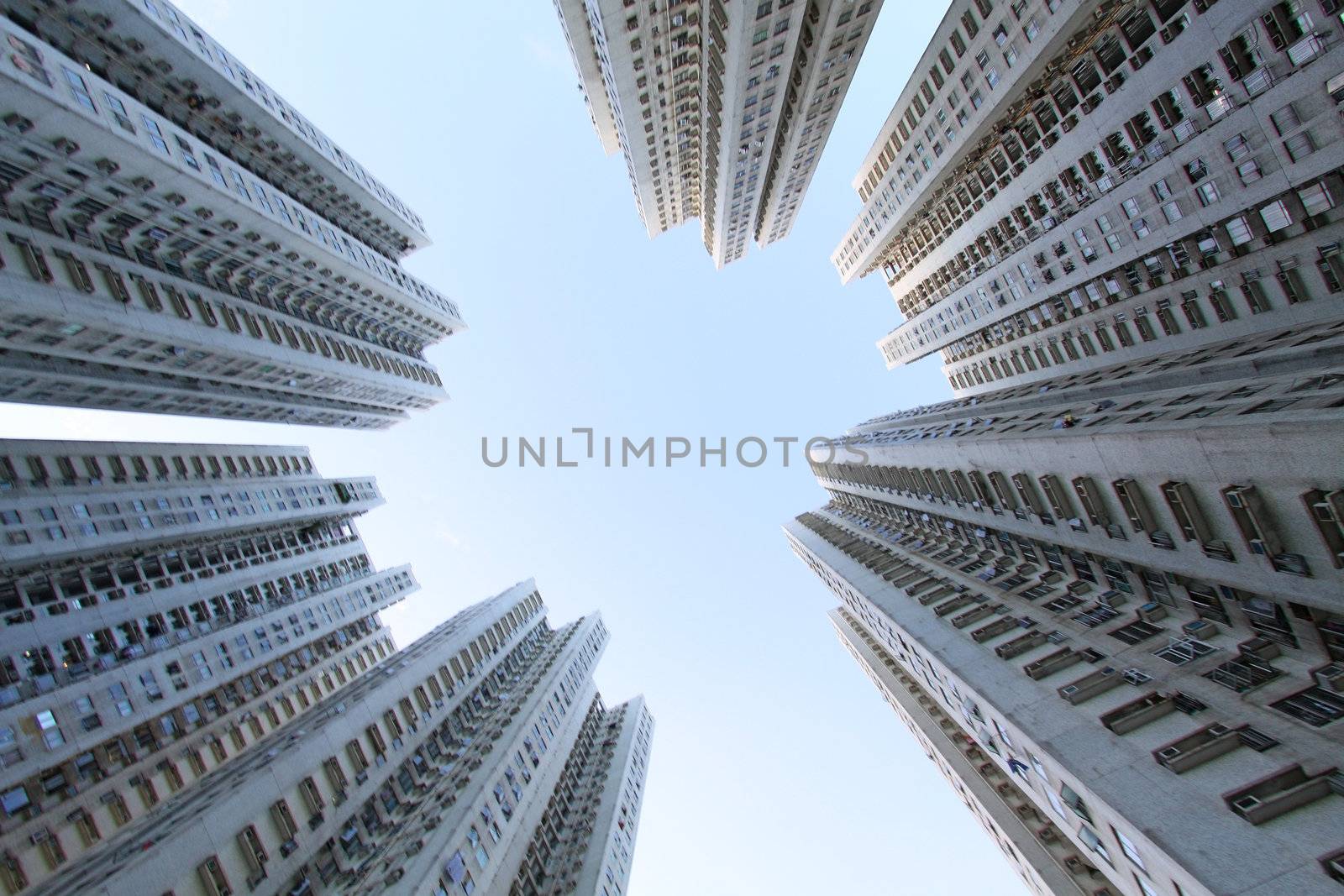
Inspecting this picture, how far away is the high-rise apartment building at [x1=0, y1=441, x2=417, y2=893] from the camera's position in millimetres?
42938

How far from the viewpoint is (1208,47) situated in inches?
1420

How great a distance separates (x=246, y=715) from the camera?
2468 inches

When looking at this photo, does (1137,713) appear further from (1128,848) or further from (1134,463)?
(1134,463)

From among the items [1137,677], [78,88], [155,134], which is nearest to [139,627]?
[155,134]

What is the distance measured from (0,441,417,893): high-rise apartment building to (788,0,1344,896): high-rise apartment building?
55.4m

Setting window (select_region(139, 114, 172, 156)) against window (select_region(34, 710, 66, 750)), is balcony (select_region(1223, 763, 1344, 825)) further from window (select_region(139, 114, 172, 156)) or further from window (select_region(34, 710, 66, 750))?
window (select_region(139, 114, 172, 156))

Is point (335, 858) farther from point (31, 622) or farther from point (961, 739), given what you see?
point (961, 739)

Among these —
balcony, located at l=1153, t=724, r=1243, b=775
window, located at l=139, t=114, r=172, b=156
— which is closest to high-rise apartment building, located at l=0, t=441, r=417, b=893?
window, located at l=139, t=114, r=172, b=156

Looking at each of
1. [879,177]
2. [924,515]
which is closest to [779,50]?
[879,177]

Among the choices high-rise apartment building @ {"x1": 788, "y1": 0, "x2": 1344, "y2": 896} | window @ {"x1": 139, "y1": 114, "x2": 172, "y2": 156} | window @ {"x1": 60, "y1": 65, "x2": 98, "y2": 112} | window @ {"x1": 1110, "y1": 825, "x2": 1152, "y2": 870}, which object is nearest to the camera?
window @ {"x1": 1110, "y1": 825, "x2": 1152, "y2": 870}

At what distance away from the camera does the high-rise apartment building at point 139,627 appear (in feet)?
141

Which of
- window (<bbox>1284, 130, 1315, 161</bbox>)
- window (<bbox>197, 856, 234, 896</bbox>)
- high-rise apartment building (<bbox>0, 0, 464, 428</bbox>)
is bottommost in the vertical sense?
window (<bbox>197, 856, 234, 896</bbox>)

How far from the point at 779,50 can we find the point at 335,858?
223ft

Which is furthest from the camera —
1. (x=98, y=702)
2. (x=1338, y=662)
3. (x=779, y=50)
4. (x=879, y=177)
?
(x=879, y=177)
